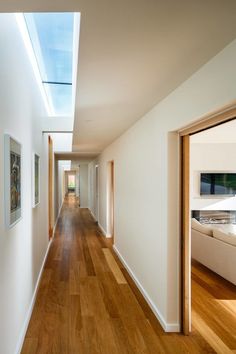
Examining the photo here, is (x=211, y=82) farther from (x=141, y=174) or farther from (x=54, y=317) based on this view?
(x=54, y=317)

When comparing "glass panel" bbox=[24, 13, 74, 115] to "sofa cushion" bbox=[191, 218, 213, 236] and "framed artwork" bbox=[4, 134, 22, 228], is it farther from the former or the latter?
"sofa cushion" bbox=[191, 218, 213, 236]

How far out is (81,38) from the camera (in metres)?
1.61

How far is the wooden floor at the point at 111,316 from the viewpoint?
2.56m

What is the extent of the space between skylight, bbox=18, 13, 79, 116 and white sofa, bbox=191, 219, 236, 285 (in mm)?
3132

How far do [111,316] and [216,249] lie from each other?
1962 mm

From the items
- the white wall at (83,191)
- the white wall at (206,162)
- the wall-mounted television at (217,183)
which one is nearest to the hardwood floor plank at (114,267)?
the white wall at (206,162)

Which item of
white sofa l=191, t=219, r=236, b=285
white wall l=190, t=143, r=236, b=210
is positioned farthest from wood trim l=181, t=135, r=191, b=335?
white wall l=190, t=143, r=236, b=210

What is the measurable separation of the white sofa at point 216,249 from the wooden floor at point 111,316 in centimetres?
19

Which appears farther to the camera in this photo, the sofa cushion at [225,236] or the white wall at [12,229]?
the sofa cushion at [225,236]

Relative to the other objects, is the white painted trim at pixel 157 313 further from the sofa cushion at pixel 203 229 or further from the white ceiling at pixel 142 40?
the white ceiling at pixel 142 40

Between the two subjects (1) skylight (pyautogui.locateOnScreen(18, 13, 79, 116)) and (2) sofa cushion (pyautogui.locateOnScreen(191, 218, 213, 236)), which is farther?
(2) sofa cushion (pyautogui.locateOnScreen(191, 218, 213, 236))

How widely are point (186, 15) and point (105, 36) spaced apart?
1.48 ft

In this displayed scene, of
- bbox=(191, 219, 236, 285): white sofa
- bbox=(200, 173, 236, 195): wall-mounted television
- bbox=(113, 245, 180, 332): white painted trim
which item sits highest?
bbox=(200, 173, 236, 195): wall-mounted television

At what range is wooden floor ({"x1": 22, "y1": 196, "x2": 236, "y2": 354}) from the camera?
256cm
